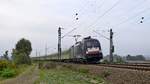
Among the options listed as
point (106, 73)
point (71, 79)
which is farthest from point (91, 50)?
point (106, 73)

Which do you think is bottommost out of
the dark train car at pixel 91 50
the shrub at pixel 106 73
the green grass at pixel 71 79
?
the green grass at pixel 71 79

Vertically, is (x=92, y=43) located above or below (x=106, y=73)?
above

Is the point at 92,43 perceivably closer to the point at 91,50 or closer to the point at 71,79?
the point at 91,50

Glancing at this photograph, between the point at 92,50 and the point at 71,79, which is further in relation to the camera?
the point at 92,50

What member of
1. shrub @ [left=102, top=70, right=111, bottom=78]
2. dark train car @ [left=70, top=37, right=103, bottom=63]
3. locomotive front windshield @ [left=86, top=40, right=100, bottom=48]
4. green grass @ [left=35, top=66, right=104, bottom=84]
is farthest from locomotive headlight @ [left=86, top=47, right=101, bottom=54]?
shrub @ [left=102, top=70, right=111, bottom=78]

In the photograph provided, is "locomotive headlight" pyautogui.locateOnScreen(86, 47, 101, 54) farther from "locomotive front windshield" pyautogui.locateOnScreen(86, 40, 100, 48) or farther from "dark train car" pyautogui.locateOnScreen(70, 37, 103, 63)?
"locomotive front windshield" pyautogui.locateOnScreen(86, 40, 100, 48)

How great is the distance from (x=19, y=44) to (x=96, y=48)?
303ft

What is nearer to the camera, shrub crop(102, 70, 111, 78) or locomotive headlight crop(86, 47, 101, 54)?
shrub crop(102, 70, 111, 78)

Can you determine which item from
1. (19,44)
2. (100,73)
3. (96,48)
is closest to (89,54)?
(96,48)

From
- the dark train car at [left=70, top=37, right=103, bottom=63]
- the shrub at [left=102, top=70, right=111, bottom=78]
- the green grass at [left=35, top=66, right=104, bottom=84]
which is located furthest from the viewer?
the dark train car at [left=70, top=37, right=103, bottom=63]

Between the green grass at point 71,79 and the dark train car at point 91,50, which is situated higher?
the dark train car at point 91,50

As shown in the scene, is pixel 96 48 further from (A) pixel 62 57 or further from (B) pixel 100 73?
(A) pixel 62 57

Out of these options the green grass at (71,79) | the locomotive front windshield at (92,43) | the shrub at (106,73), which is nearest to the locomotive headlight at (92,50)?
the locomotive front windshield at (92,43)

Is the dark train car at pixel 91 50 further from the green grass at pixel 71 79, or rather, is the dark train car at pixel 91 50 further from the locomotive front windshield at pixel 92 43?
the green grass at pixel 71 79
